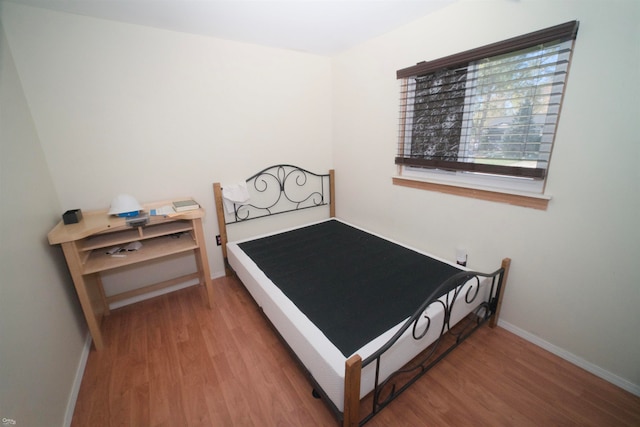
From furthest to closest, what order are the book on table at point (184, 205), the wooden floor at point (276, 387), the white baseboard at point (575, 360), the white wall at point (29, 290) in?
the book on table at point (184, 205) < the white baseboard at point (575, 360) < the wooden floor at point (276, 387) < the white wall at point (29, 290)

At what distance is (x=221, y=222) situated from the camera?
2580mm

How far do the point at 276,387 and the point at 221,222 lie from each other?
161 cm

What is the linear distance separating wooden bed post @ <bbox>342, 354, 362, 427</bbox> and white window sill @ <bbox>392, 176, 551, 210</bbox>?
1.50 metres

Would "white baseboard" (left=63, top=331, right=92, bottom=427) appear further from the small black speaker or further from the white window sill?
the white window sill

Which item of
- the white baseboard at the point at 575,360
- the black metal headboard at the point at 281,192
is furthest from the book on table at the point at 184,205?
the white baseboard at the point at 575,360

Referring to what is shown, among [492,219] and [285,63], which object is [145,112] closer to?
[285,63]

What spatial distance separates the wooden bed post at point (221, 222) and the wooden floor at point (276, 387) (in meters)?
0.81

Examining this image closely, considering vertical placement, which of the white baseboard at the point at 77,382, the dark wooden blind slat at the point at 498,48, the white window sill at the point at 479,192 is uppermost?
the dark wooden blind slat at the point at 498,48

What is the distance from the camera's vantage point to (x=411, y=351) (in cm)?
145

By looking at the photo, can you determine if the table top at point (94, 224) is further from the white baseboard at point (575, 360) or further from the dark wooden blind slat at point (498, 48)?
the white baseboard at point (575, 360)

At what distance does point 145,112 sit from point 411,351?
2.63m

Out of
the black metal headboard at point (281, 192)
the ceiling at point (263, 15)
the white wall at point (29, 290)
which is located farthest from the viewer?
the black metal headboard at point (281, 192)

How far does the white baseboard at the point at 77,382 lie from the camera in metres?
1.35

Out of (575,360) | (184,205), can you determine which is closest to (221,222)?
(184,205)
